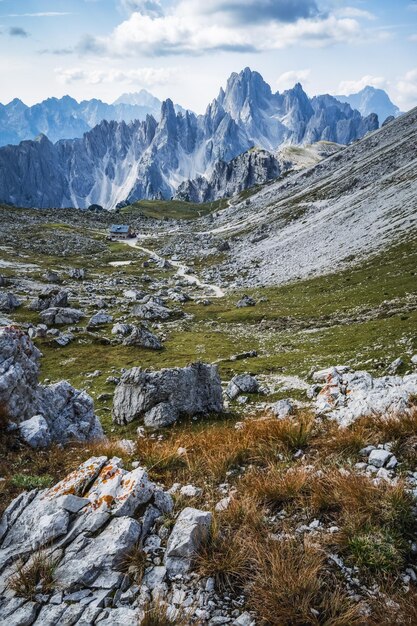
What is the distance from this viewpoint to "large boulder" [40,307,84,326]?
5688cm

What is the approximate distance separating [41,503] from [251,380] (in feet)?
77.3

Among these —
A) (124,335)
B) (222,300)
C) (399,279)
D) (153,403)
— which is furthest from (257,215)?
(153,403)

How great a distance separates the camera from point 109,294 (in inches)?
3088

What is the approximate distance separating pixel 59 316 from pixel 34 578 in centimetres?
5559

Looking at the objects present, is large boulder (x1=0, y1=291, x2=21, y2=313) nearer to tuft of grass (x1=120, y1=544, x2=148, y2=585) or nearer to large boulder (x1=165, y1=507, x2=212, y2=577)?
tuft of grass (x1=120, y1=544, x2=148, y2=585)

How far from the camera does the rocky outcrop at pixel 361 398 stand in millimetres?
11844

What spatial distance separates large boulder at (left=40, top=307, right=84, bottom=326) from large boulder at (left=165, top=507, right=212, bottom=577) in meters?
54.9

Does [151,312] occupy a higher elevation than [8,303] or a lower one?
lower

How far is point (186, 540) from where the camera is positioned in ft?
21.6

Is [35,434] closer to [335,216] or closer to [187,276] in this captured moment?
[187,276]

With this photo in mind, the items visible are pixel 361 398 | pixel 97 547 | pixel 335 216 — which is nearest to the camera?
pixel 97 547

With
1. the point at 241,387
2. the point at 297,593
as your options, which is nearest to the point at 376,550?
the point at 297,593

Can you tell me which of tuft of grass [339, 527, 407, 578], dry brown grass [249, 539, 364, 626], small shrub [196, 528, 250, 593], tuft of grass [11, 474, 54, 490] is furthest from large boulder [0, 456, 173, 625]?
tuft of grass [339, 527, 407, 578]

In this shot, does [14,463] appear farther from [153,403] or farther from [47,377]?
[47,377]
